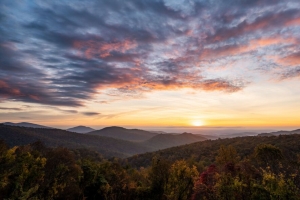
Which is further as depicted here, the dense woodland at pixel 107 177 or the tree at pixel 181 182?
the tree at pixel 181 182

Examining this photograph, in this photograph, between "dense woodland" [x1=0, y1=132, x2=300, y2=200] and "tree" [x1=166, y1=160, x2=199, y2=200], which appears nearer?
"dense woodland" [x1=0, y1=132, x2=300, y2=200]

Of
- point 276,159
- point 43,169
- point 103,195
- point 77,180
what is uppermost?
point 276,159

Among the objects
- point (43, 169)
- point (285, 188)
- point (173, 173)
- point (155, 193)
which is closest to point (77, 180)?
point (43, 169)

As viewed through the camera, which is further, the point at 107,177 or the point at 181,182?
the point at 107,177

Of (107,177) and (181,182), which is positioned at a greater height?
(181,182)

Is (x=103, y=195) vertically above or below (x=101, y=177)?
below


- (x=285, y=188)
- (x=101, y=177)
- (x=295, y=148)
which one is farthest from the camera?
(x=295, y=148)

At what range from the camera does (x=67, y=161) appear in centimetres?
4081

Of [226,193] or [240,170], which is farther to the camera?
[240,170]

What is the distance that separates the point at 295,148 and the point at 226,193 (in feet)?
208

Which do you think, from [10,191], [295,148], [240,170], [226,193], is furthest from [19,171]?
[295,148]

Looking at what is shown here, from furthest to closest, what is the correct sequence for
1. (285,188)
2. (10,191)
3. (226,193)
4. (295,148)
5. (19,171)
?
(295,148)
(19,171)
(10,191)
(226,193)
(285,188)

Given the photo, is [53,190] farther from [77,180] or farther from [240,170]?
[240,170]

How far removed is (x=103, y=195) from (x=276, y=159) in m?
36.8
